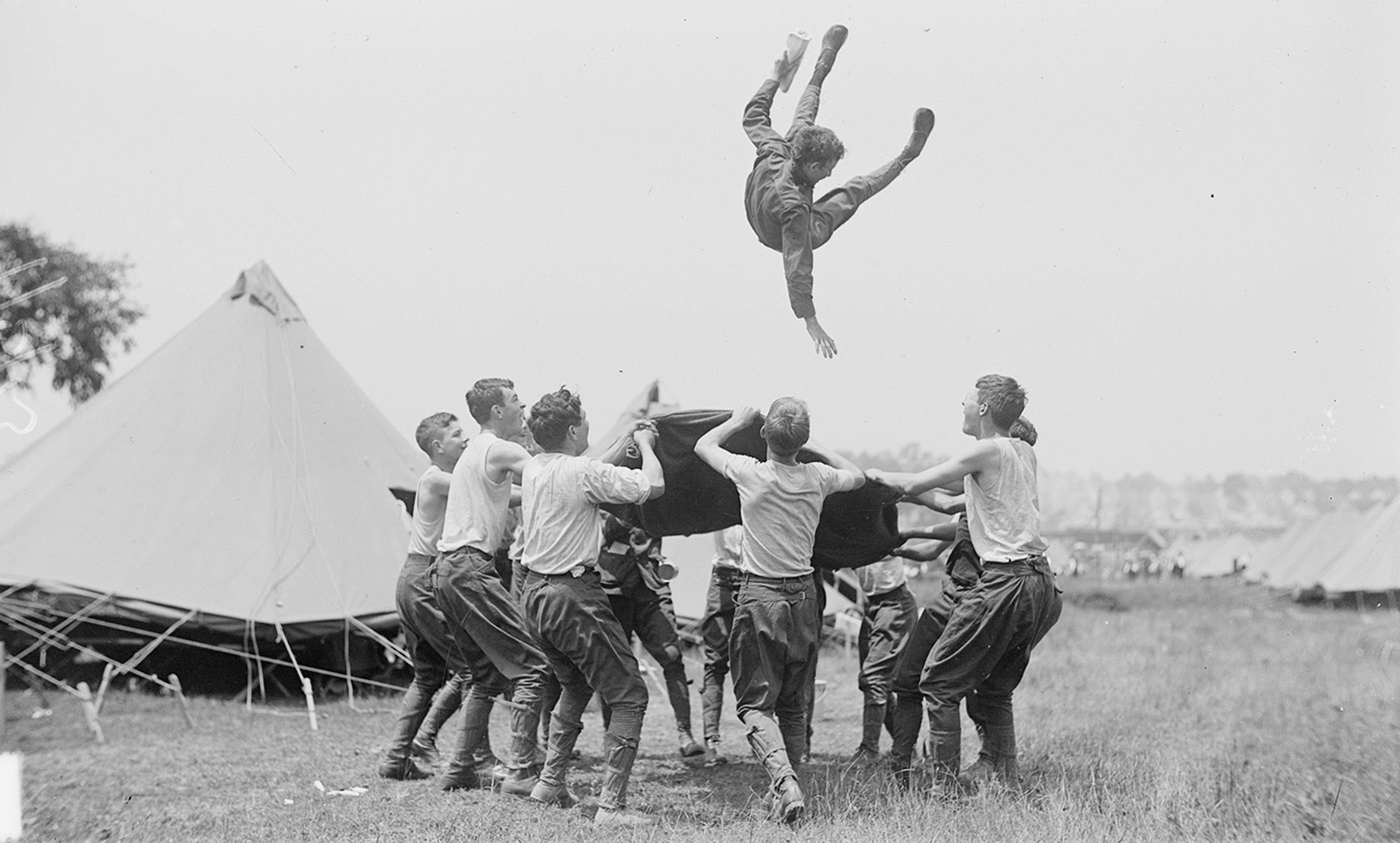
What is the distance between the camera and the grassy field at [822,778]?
13.9ft

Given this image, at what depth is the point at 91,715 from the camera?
6.30 m

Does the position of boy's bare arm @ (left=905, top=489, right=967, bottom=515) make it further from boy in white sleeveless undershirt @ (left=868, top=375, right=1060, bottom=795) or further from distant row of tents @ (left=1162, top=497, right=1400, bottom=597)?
distant row of tents @ (left=1162, top=497, right=1400, bottom=597)

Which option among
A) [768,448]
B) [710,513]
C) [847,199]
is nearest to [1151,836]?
[768,448]

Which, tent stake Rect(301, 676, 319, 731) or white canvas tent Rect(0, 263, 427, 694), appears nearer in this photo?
tent stake Rect(301, 676, 319, 731)

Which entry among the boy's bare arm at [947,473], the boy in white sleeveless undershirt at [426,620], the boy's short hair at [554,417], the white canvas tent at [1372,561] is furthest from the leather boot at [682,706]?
the white canvas tent at [1372,561]

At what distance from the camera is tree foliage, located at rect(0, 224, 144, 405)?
18.4 m

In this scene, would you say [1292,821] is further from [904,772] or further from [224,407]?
[224,407]

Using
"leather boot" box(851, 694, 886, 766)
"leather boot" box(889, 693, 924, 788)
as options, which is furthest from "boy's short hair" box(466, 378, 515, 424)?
"leather boot" box(851, 694, 886, 766)

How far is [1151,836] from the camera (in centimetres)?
406

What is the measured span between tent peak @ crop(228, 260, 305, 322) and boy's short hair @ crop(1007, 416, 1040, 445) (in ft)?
21.7

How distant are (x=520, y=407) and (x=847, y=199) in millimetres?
1786

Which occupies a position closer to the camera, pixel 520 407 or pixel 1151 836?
pixel 1151 836

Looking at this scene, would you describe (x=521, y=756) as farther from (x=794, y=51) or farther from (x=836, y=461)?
(x=794, y=51)

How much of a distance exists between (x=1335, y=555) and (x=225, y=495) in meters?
26.0
